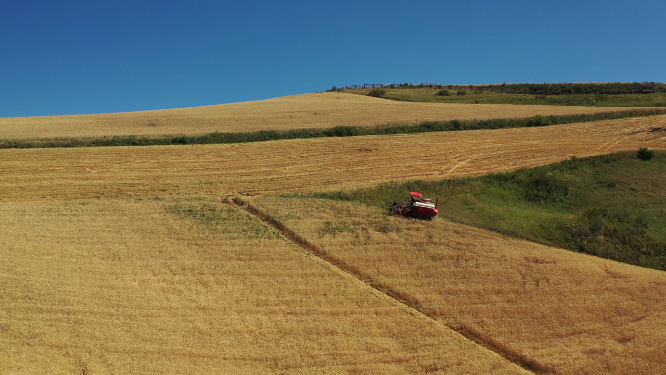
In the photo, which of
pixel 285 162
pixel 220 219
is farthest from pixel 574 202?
pixel 220 219

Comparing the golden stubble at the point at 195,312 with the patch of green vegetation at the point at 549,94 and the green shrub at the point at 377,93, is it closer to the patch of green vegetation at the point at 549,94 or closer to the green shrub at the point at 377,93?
the patch of green vegetation at the point at 549,94

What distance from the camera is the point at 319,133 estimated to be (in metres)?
39.2

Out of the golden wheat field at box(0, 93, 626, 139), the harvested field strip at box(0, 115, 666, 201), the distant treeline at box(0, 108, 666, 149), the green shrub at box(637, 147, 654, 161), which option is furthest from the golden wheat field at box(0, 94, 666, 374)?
the green shrub at box(637, 147, 654, 161)

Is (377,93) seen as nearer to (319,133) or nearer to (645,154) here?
(319,133)

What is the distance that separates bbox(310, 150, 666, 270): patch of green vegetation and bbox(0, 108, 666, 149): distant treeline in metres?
12.2

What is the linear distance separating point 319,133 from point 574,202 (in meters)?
19.7

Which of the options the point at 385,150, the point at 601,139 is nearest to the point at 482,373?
the point at 385,150

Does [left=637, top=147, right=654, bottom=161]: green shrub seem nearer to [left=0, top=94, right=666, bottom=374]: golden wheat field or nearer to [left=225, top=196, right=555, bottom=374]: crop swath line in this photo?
[left=0, top=94, right=666, bottom=374]: golden wheat field

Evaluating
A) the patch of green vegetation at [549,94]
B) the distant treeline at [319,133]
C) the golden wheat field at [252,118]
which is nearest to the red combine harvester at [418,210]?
the distant treeline at [319,133]

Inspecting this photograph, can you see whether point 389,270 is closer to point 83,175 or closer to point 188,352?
point 188,352

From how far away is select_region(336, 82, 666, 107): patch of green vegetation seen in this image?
57375 millimetres

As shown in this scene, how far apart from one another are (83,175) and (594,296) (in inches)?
1032

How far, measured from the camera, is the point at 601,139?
3828 cm

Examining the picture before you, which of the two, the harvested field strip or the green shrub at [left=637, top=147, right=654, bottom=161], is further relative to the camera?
the green shrub at [left=637, top=147, right=654, bottom=161]
